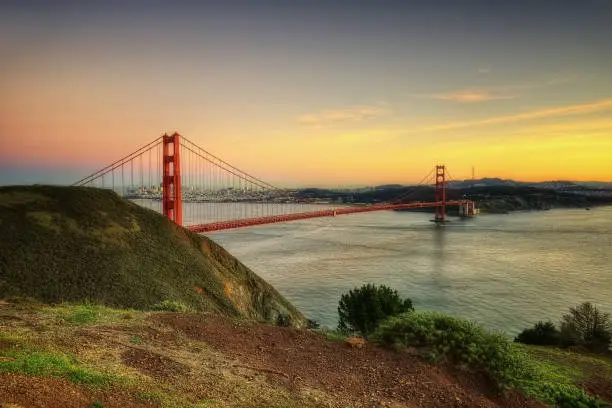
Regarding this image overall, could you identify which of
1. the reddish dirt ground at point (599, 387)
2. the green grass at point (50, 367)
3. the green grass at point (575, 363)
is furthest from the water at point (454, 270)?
the green grass at point (50, 367)

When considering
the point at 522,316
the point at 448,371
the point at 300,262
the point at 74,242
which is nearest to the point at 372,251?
the point at 300,262

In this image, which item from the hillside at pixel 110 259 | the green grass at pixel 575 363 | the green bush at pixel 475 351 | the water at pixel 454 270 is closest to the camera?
the green bush at pixel 475 351

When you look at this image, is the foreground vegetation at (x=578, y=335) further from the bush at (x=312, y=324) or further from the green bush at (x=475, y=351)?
the green bush at (x=475, y=351)

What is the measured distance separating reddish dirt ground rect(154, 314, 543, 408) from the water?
56.3ft

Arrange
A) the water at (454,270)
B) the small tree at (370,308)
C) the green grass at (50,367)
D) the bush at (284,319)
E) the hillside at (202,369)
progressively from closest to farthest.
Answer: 1. the hillside at (202,369)
2. the green grass at (50,367)
3. the small tree at (370,308)
4. the bush at (284,319)
5. the water at (454,270)

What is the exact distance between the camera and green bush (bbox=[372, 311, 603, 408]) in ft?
30.2

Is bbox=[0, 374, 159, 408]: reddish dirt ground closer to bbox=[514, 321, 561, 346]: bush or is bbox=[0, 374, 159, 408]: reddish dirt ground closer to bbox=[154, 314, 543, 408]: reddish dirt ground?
bbox=[154, 314, 543, 408]: reddish dirt ground

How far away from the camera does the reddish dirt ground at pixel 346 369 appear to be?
25.8 ft

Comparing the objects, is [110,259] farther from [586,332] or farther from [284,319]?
[586,332]

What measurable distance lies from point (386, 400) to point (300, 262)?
1758 inches

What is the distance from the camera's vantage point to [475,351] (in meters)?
9.32

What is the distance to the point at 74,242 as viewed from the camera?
22672mm

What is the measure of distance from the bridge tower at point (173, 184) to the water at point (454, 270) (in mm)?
11121

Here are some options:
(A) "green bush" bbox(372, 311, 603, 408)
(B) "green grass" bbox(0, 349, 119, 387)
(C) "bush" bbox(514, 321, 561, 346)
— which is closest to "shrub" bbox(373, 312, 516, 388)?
(A) "green bush" bbox(372, 311, 603, 408)
